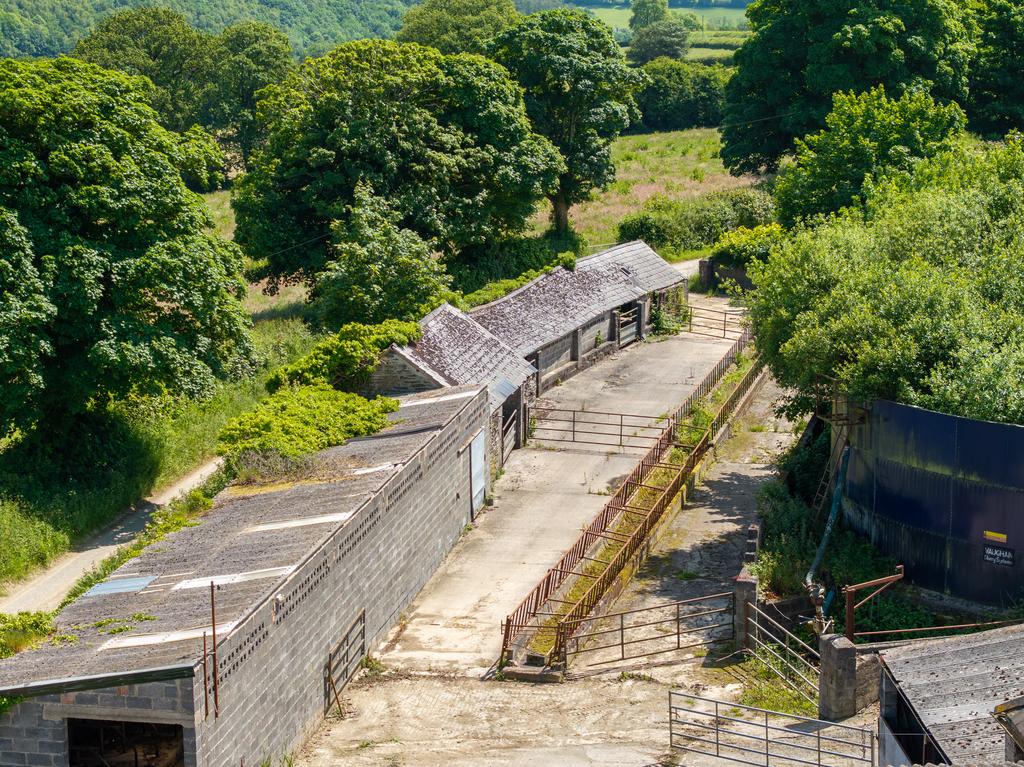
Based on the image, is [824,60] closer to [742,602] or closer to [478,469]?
[478,469]

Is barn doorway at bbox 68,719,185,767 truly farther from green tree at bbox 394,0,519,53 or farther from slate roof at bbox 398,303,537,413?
green tree at bbox 394,0,519,53

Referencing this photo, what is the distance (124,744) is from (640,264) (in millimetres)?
35654

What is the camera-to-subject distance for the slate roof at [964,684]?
18.1 metres

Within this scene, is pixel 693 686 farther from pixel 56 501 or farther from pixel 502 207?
pixel 502 207

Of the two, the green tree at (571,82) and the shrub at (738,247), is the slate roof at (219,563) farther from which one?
the green tree at (571,82)

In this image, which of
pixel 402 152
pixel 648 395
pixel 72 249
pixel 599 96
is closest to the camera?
pixel 72 249

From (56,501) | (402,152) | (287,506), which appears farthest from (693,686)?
(402,152)

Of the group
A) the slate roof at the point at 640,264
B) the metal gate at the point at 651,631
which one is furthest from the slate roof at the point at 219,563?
the slate roof at the point at 640,264

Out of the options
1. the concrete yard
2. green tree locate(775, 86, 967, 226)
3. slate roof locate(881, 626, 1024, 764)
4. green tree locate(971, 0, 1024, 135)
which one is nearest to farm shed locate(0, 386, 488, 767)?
the concrete yard

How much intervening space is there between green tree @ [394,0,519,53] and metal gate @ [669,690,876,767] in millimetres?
75917

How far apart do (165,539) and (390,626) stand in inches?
216

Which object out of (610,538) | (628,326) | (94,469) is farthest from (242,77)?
(610,538)

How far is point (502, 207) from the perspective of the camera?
179ft

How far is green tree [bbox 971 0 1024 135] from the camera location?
67.2 m
